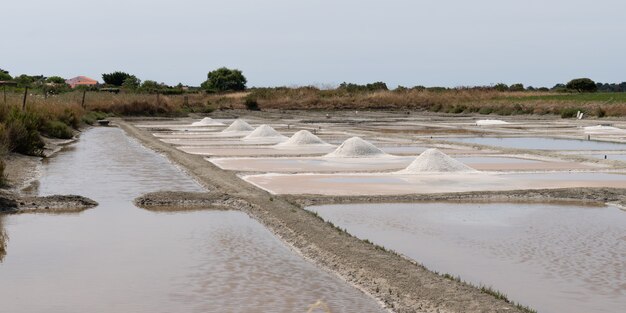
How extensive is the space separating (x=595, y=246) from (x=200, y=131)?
90.0 ft

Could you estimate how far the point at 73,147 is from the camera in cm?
2489

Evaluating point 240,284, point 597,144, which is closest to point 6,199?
point 240,284

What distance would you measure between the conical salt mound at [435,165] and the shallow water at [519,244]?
428 centimetres

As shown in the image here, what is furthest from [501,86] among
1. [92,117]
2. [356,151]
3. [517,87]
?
[356,151]

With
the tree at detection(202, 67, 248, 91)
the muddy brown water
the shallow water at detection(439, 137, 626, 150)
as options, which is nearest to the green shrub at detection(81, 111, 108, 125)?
the shallow water at detection(439, 137, 626, 150)

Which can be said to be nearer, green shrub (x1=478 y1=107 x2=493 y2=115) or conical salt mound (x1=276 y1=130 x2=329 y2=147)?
conical salt mound (x1=276 y1=130 x2=329 y2=147)

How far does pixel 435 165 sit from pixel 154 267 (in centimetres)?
948

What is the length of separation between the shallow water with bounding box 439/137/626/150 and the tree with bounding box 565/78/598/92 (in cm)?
6648

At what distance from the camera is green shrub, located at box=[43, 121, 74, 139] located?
91.7ft

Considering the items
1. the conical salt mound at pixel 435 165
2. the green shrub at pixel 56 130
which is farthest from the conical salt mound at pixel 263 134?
the conical salt mound at pixel 435 165

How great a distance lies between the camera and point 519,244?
941 cm

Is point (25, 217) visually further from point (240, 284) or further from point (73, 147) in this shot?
point (73, 147)

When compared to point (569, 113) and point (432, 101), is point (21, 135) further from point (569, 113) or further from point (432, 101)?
point (432, 101)

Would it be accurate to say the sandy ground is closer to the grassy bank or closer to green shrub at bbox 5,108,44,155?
green shrub at bbox 5,108,44,155
